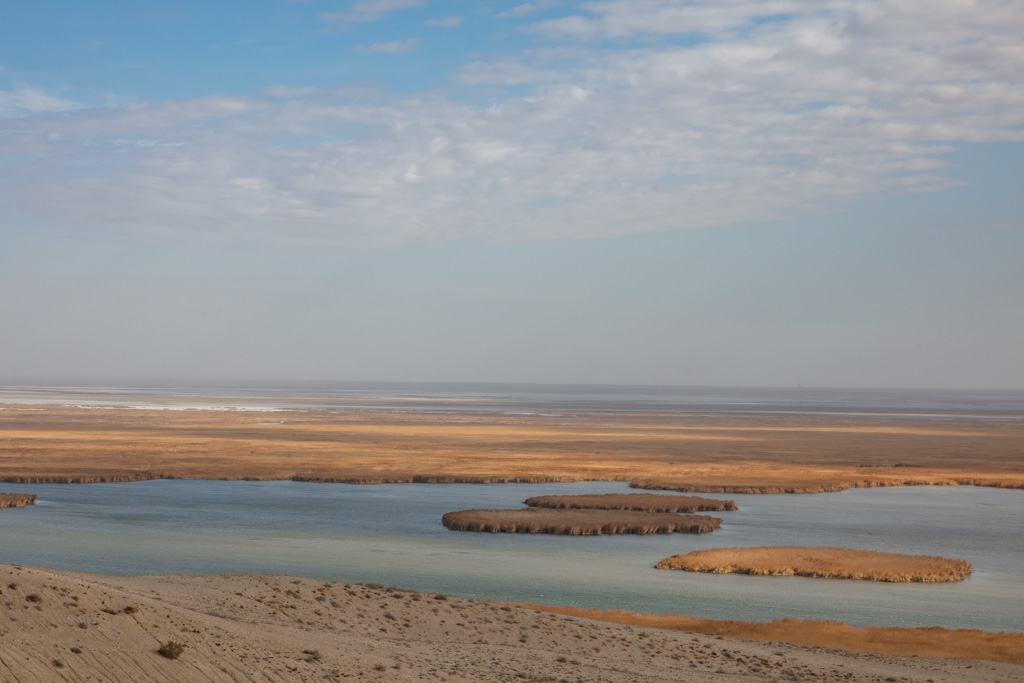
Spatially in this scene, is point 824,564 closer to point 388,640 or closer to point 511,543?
point 511,543

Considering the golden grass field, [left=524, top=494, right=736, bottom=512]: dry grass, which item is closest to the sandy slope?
[left=524, top=494, right=736, bottom=512]: dry grass

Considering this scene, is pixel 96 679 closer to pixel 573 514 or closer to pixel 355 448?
pixel 573 514

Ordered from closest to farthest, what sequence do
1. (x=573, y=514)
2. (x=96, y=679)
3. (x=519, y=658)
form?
(x=96, y=679), (x=519, y=658), (x=573, y=514)

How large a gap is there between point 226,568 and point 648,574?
59.0ft

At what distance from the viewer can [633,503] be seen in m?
62.4

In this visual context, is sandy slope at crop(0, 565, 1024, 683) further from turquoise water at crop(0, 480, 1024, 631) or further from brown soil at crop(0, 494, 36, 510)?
brown soil at crop(0, 494, 36, 510)

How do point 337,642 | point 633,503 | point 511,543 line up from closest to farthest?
point 337,642
point 511,543
point 633,503

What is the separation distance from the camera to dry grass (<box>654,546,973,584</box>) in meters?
41.7

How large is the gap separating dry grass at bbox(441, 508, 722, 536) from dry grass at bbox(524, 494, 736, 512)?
10.4 feet

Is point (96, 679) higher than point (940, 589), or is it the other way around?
point (96, 679)

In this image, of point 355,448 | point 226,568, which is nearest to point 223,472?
point 355,448

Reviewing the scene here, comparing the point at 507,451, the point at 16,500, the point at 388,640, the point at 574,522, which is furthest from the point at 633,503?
the point at 507,451

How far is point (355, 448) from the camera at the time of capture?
341 feet

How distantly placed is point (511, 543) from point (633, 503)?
14.5m
